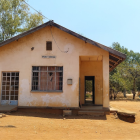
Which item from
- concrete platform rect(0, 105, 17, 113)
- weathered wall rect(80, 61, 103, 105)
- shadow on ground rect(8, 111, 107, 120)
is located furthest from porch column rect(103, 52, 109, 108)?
concrete platform rect(0, 105, 17, 113)

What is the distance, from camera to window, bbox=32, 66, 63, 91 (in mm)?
10734

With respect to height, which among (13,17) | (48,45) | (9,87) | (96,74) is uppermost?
(13,17)

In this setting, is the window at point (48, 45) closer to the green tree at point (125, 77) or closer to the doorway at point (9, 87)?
the doorway at point (9, 87)

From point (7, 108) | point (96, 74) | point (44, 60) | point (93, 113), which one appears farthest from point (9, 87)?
point (96, 74)

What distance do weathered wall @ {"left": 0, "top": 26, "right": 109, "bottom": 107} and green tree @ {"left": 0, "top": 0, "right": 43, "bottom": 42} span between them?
1223cm

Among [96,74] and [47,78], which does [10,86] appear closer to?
[47,78]

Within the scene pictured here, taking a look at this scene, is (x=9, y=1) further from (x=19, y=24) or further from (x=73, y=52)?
(x=73, y=52)

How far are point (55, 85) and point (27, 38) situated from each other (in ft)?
11.0

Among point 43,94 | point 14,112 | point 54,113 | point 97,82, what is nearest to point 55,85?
point 43,94

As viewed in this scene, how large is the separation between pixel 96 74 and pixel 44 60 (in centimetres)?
449

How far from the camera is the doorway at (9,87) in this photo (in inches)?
432

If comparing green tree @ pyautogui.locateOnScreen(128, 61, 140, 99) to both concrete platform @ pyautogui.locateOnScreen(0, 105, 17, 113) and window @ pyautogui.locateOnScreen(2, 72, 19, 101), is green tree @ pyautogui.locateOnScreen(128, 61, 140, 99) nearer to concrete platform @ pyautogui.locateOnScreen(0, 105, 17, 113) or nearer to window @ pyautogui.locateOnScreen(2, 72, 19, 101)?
window @ pyautogui.locateOnScreen(2, 72, 19, 101)

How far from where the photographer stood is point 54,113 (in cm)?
1043

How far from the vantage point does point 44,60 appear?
10.8 meters
